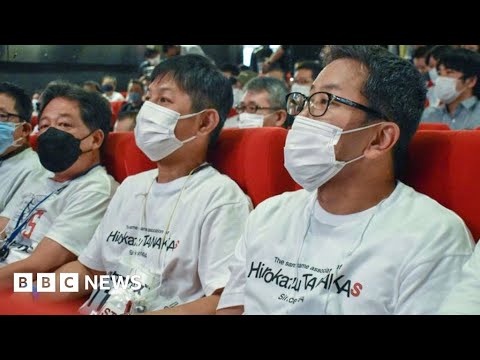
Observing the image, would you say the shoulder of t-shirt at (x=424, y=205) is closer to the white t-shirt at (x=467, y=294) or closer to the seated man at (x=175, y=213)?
the white t-shirt at (x=467, y=294)

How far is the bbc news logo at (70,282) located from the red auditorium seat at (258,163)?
428 millimetres

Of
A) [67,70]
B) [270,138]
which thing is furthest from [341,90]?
[67,70]

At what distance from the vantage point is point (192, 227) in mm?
1812

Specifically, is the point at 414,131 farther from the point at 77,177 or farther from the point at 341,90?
the point at 77,177

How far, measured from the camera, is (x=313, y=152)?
1.47m

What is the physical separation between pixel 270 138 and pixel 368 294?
68 cm

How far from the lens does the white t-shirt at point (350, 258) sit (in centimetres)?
125

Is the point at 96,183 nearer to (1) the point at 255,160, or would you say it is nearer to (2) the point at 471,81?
(1) the point at 255,160

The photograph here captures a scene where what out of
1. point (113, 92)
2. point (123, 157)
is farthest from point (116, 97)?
point (123, 157)

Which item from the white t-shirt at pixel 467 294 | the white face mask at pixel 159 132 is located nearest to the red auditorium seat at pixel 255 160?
the white face mask at pixel 159 132

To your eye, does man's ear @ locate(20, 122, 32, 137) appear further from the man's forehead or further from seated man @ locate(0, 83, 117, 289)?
the man's forehead

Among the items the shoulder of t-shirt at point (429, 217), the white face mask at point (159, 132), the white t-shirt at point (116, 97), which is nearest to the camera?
the shoulder of t-shirt at point (429, 217)

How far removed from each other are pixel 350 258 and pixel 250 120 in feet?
7.39
